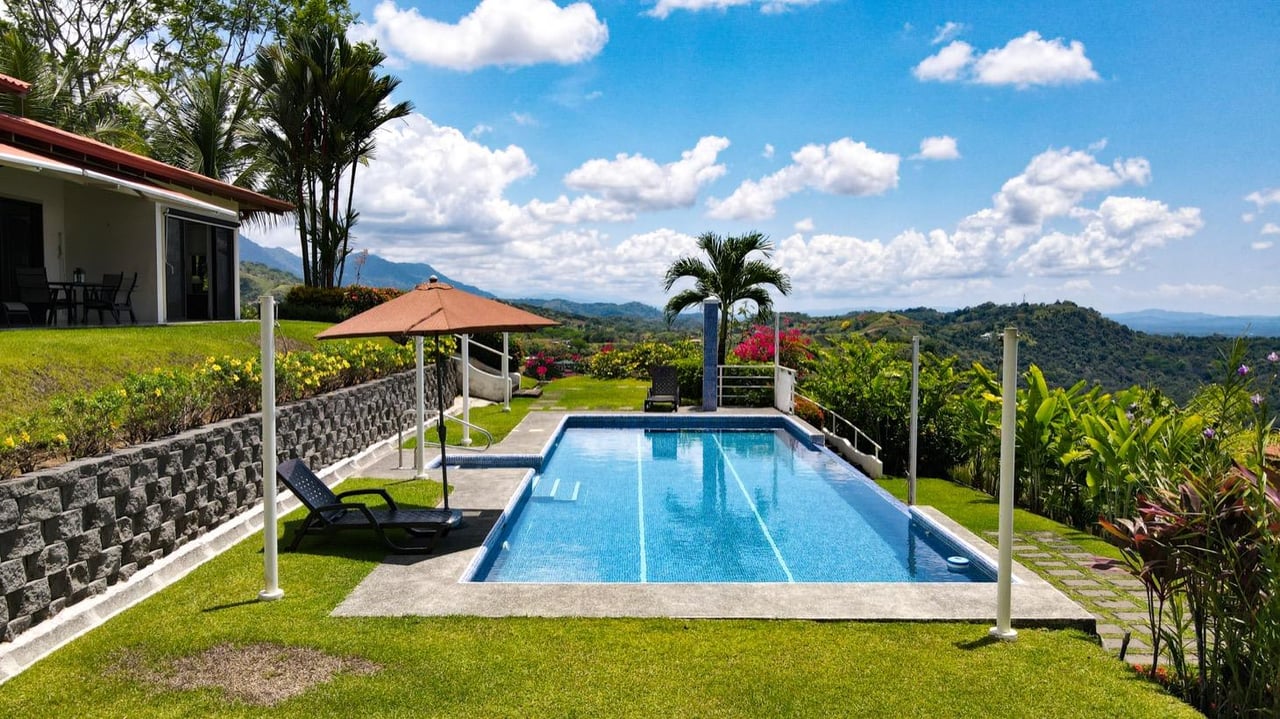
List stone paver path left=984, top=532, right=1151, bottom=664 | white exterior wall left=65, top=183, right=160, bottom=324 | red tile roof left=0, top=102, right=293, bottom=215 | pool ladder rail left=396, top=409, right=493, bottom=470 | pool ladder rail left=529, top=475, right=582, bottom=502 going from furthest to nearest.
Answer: white exterior wall left=65, top=183, right=160, bottom=324, red tile roof left=0, top=102, right=293, bottom=215, pool ladder rail left=396, top=409, right=493, bottom=470, pool ladder rail left=529, top=475, right=582, bottom=502, stone paver path left=984, top=532, right=1151, bottom=664

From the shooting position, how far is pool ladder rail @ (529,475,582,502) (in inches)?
416

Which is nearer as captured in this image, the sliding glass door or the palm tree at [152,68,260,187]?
the sliding glass door

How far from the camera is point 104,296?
14.5 meters

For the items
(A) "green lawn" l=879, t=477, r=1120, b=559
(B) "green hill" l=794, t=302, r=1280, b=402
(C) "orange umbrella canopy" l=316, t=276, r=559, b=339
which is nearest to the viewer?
(C) "orange umbrella canopy" l=316, t=276, r=559, b=339

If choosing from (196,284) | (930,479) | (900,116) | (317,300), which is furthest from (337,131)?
(930,479)

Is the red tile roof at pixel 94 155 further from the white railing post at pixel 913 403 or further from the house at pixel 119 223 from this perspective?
the white railing post at pixel 913 403

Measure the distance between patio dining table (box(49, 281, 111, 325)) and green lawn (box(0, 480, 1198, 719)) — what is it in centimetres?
943

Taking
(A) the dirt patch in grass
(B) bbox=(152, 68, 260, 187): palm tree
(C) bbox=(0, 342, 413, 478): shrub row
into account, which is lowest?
(A) the dirt patch in grass

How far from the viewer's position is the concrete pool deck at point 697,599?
5.55m

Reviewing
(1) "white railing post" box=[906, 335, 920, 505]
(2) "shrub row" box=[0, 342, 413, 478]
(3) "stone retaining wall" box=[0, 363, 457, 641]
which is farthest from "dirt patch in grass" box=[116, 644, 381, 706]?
(1) "white railing post" box=[906, 335, 920, 505]

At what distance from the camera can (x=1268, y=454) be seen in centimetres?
464

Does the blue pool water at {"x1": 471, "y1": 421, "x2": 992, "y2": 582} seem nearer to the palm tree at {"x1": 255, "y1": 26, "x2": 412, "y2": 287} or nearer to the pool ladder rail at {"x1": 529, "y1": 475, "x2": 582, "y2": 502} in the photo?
the pool ladder rail at {"x1": 529, "y1": 475, "x2": 582, "y2": 502}

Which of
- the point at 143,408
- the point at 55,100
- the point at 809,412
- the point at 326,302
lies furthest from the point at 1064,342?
the point at 55,100

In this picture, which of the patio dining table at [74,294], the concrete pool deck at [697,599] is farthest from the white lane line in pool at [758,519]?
the patio dining table at [74,294]
